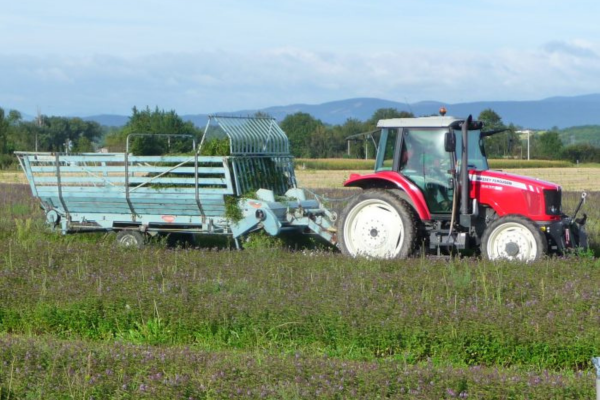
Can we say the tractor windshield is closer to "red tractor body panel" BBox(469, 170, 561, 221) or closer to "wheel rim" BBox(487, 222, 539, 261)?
"red tractor body panel" BBox(469, 170, 561, 221)

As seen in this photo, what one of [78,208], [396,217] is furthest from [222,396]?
[78,208]

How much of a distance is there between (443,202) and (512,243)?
3.63ft

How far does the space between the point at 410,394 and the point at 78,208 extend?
8872 millimetres

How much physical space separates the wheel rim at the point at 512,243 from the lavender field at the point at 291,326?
601 mm

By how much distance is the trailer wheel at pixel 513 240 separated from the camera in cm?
1044

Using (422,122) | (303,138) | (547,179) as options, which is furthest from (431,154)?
(303,138)

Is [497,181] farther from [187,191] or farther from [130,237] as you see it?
[130,237]

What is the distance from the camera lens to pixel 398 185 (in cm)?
1130

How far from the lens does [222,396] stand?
5.66m

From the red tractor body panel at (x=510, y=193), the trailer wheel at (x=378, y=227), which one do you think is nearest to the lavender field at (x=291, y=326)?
the trailer wheel at (x=378, y=227)

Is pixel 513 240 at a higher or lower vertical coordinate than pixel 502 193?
lower

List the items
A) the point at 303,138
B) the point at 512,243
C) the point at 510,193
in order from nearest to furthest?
the point at 512,243 → the point at 510,193 → the point at 303,138

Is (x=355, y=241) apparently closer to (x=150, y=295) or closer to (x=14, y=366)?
(x=150, y=295)

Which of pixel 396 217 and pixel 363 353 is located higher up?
pixel 396 217
